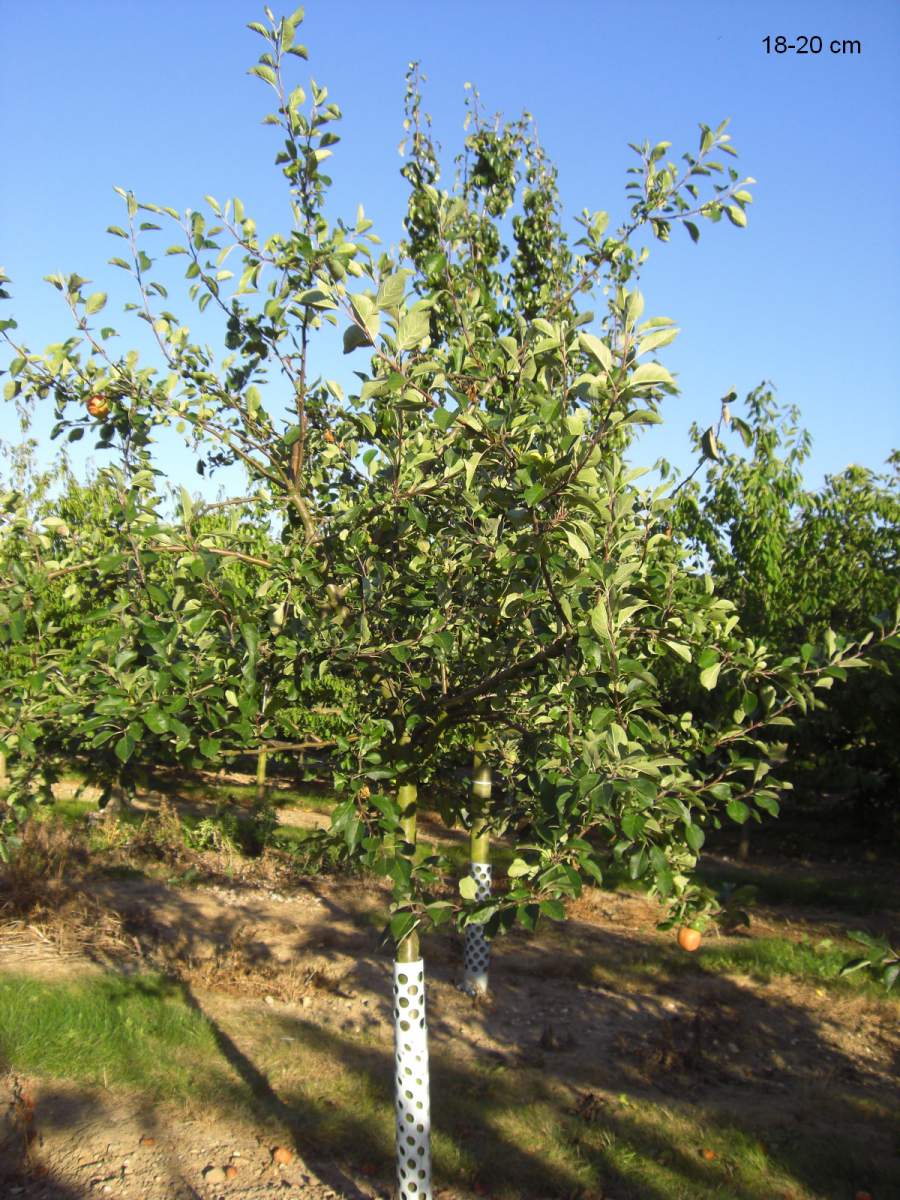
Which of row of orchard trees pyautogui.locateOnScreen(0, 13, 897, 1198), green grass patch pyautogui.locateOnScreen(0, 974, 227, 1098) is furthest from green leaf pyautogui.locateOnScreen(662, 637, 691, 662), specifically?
green grass patch pyautogui.locateOnScreen(0, 974, 227, 1098)

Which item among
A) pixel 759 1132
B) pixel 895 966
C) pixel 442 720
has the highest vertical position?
pixel 442 720

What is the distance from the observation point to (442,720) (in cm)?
324

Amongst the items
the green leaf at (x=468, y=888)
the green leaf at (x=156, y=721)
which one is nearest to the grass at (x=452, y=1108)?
the green leaf at (x=468, y=888)

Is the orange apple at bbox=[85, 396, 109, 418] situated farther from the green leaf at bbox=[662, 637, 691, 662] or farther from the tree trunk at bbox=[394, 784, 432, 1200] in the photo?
the green leaf at bbox=[662, 637, 691, 662]

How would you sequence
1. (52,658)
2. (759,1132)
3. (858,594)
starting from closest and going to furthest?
(52,658)
(759,1132)
(858,594)

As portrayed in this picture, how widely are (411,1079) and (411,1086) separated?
27 mm

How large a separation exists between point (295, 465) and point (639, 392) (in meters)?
1.47

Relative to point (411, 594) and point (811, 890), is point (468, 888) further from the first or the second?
point (811, 890)

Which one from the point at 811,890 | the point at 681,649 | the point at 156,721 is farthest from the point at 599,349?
the point at 811,890

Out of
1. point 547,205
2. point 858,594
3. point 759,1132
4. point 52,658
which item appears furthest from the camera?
point 858,594

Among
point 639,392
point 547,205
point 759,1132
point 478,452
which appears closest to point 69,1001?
point 759,1132

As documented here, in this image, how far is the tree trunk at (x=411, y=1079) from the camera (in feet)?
10.8

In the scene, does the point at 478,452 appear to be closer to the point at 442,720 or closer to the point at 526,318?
the point at 442,720

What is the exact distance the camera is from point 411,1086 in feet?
10.8
